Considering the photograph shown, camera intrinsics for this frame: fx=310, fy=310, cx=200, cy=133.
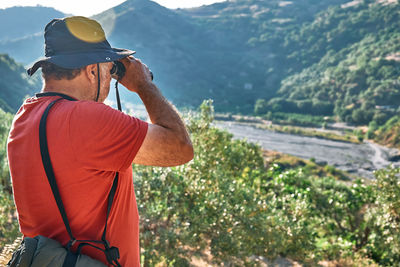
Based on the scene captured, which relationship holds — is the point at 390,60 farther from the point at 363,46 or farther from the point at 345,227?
the point at 345,227

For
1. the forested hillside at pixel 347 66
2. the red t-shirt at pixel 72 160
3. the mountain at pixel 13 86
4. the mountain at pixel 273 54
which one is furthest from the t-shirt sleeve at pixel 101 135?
the forested hillside at pixel 347 66

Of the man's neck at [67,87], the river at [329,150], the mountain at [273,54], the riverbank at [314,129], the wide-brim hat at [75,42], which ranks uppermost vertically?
the mountain at [273,54]

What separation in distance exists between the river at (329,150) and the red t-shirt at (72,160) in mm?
50471

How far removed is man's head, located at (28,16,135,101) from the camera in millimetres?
1265

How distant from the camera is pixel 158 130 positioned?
128 centimetres

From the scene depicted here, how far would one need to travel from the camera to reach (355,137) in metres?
72.8

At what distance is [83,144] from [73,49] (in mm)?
433

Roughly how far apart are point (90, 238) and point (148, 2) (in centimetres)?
713

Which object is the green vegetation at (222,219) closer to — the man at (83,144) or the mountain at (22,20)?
the man at (83,144)

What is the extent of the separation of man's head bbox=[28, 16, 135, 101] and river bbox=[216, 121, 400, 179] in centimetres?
5036

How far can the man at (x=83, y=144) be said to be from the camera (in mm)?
1149

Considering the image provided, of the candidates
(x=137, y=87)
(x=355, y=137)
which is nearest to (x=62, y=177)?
(x=137, y=87)

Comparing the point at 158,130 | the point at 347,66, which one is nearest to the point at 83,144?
the point at 158,130

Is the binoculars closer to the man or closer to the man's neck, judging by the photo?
the man
